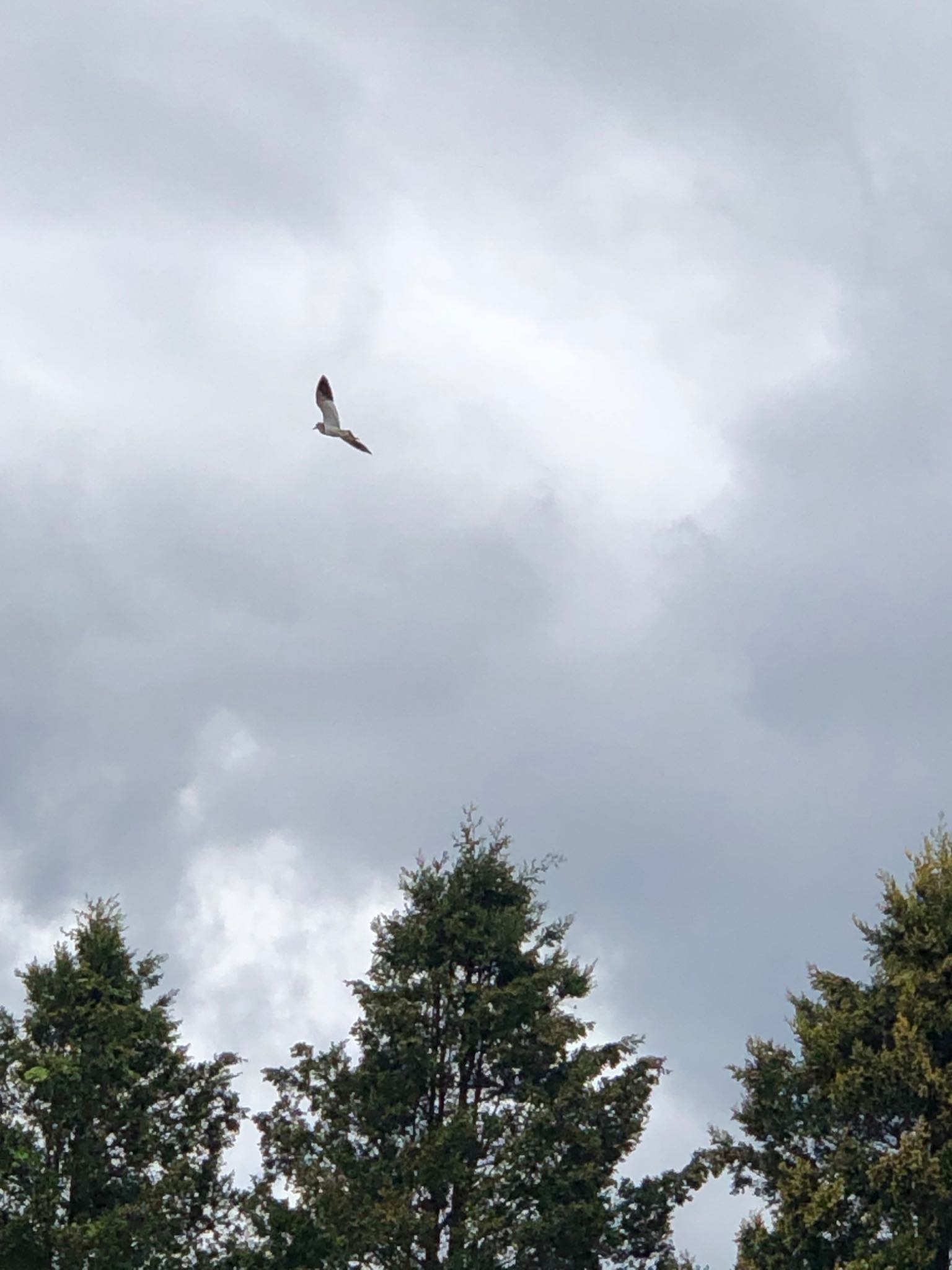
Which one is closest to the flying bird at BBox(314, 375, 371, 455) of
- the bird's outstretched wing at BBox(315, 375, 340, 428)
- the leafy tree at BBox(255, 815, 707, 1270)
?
the bird's outstretched wing at BBox(315, 375, 340, 428)

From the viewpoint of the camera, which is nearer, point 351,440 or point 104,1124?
point 351,440

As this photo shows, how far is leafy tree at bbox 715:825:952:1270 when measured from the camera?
32.1 metres

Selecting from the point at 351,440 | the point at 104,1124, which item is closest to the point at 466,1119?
the point at 104,1124

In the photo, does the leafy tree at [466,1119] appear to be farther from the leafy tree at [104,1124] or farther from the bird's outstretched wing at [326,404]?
the bird's outstretched wing at [326,404]

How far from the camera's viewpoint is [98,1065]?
38.0 m

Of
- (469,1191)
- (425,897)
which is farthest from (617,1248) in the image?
(425,897)

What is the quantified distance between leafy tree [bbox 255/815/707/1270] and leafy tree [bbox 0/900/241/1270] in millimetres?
1620

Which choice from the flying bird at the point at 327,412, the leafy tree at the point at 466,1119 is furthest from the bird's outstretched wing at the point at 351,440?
the leafy tree at the point at 466,1119

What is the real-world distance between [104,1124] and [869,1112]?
53.7ft

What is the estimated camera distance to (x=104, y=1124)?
3788 centimetres

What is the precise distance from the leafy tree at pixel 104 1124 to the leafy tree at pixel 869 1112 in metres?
11.9

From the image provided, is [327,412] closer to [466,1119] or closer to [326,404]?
[326,404]

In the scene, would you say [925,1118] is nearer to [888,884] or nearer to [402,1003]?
[888,884]

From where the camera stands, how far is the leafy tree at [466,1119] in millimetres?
36562
